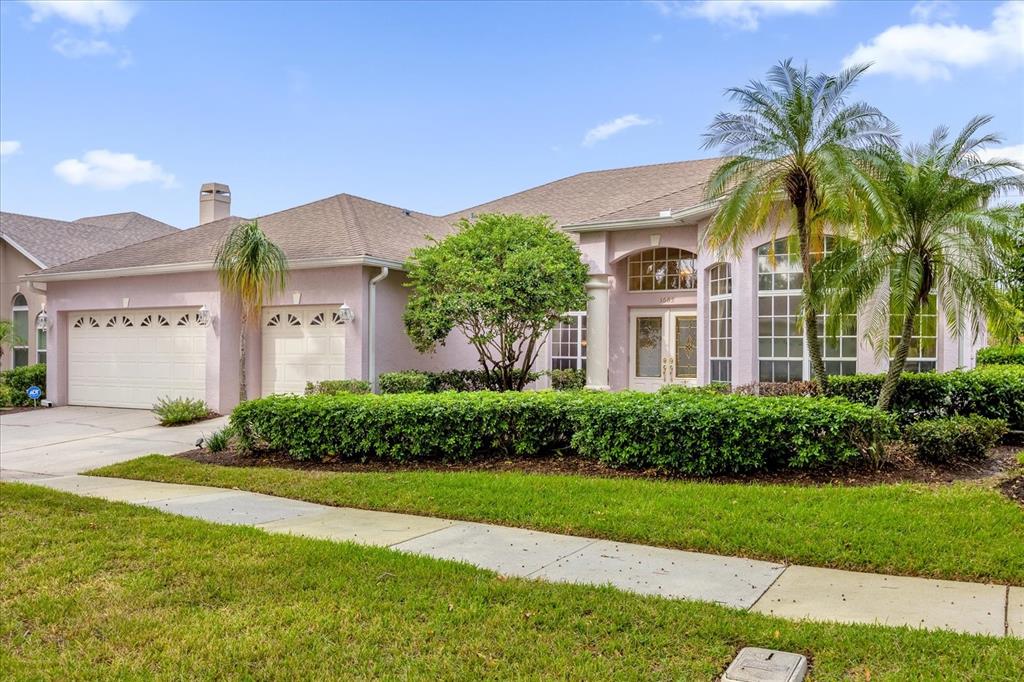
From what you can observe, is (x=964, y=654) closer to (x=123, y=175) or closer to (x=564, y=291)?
(x=564, y=291)

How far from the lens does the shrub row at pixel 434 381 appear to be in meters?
14.1

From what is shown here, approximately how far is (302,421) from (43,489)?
3.06 metres

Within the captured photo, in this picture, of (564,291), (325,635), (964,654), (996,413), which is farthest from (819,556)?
(564,291)

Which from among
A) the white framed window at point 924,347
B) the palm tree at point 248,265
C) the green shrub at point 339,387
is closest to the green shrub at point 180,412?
the palm tree at point 248,265

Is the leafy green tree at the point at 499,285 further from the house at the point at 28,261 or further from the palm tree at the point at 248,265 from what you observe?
the house at the point at 28,261

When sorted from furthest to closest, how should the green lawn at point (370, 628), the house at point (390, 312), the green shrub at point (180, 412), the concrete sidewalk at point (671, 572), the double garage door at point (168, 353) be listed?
the double garage door at point (168, 353) → the green shrub at point (180, 412) → the house at point (390, 312) → the concrete sidewalk at point (671, 572) → the green lawn at point (370, 628)

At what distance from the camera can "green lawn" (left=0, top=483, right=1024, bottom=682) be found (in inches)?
147

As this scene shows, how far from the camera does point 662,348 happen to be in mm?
15602

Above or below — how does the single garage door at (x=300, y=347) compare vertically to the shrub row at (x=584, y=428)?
above

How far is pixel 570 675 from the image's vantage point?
3613 mm

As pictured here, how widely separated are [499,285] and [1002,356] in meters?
9.27

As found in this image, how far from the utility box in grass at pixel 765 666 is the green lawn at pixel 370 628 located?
0.09m

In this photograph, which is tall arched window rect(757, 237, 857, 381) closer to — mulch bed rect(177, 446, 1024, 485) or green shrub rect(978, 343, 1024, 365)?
green shrub rect(978, 343, 1024, 365)

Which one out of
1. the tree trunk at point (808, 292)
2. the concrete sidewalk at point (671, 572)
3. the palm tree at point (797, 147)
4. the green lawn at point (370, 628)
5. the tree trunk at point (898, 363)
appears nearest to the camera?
the green lawn at point (370, 628)
